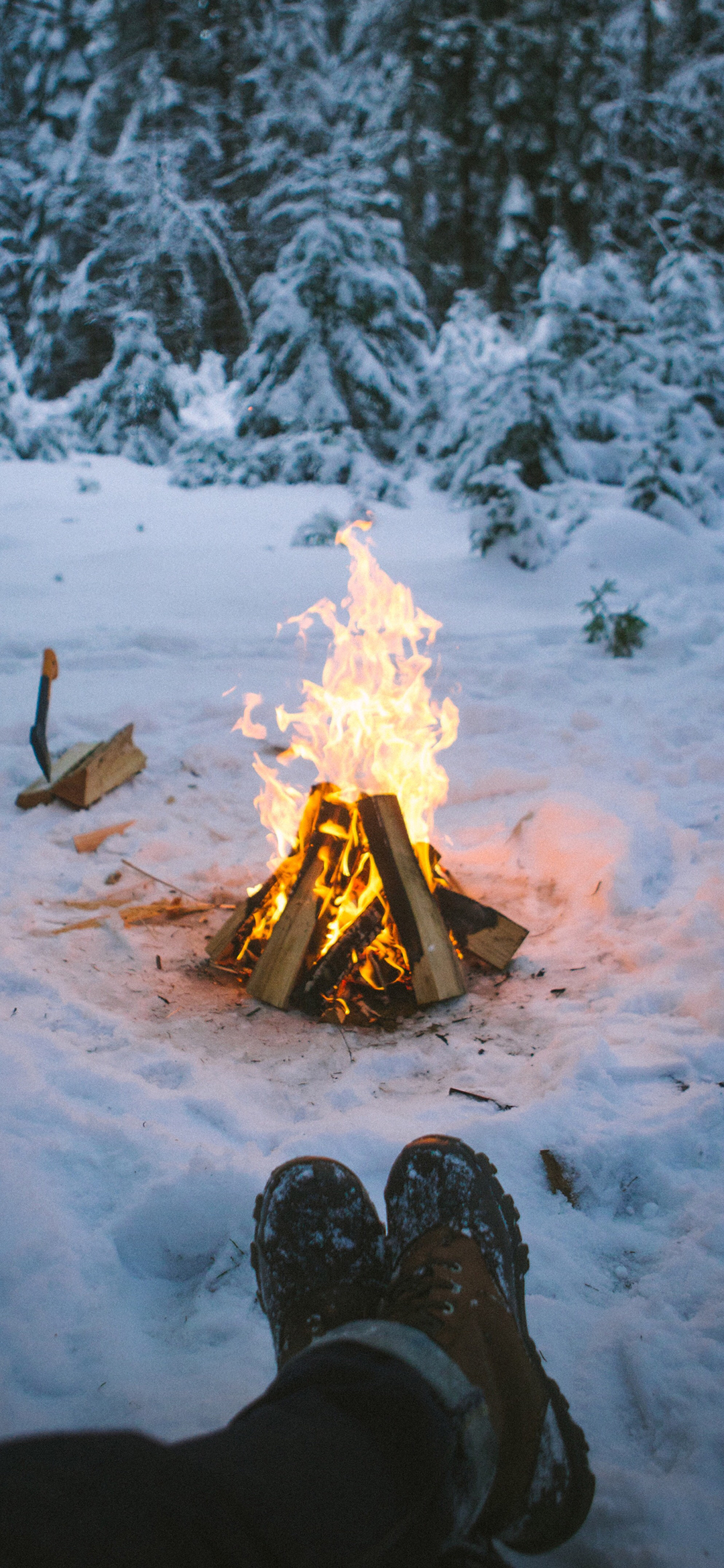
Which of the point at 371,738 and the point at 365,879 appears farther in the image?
the point at 371,738

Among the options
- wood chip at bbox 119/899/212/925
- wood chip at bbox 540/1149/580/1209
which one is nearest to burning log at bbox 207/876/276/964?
wood chip at bbox 119/899/212/925

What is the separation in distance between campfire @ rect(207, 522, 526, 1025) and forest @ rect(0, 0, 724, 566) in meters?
6.15

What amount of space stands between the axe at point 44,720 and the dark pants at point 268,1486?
12.4 feet

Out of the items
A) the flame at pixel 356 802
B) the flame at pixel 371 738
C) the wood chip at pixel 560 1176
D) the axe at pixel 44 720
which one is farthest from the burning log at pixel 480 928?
the axe at pixel 44 720

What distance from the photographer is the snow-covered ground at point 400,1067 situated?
1572 mm

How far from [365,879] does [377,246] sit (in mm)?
13709

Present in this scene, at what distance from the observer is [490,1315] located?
1530 millimetres

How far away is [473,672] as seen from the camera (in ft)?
21.9

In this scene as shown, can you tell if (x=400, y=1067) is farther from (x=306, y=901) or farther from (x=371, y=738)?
(x=371, y=738)

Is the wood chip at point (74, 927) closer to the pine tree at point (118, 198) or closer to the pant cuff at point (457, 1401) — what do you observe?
the pant cuff at point (457, 1401)

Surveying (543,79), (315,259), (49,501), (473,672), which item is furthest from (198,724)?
(543,79)

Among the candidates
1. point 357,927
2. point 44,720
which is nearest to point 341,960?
point 357,927

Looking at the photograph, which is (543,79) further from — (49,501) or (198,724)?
(198,724)

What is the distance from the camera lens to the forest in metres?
12.8
